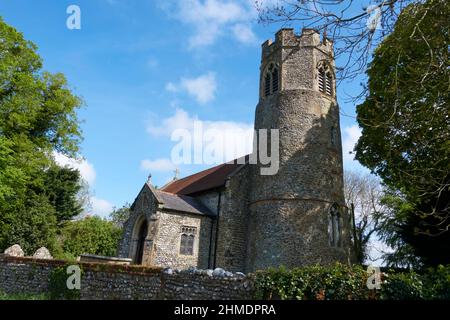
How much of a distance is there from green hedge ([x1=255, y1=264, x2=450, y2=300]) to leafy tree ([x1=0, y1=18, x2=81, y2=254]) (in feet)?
46.1

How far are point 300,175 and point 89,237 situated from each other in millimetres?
20219

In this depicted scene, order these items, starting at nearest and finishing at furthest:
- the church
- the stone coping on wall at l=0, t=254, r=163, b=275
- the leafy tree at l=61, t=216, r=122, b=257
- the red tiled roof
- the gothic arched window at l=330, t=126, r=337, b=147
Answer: the stone coping on wall at l=0, t=254, r=163, b=275 → the church → the gothic arched window at l=330, t=126, r=337, b=147 → the red tiled roof → the leafy tree at l=61, t=216, r=122, b=257

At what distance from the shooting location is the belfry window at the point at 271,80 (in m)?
19.8

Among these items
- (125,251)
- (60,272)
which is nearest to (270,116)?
(125,251)

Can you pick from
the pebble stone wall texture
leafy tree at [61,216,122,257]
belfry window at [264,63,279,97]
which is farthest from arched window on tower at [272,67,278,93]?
leafy tree at [61,216,122,257]

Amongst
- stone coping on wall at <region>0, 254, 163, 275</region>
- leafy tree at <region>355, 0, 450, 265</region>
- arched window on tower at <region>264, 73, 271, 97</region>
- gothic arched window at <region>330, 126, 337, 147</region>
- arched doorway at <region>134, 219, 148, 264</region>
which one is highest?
arched window on tower at <region>264, 73, 271, 97</region>

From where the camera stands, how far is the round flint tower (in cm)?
1616

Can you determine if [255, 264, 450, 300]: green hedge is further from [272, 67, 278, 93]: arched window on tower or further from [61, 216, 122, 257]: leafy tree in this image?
[61, 216, 122, 257]: leafy tree

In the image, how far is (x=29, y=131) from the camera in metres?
21.9

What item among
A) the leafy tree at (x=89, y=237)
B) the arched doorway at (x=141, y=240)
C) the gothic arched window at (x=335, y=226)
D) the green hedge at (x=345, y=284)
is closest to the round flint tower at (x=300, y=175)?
the gothic arched window at (x=335, y=226)

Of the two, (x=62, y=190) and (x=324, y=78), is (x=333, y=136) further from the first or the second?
(x=62, y=190)

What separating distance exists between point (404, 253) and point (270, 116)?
15.4 m

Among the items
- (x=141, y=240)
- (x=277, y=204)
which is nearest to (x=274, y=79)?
(x=277, y=204)

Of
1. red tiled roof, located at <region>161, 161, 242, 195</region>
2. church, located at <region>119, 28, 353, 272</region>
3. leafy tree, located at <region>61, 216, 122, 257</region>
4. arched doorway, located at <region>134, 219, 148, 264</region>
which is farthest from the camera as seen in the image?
leafy tree, located at <region>61, 216, 122, 257</region>
